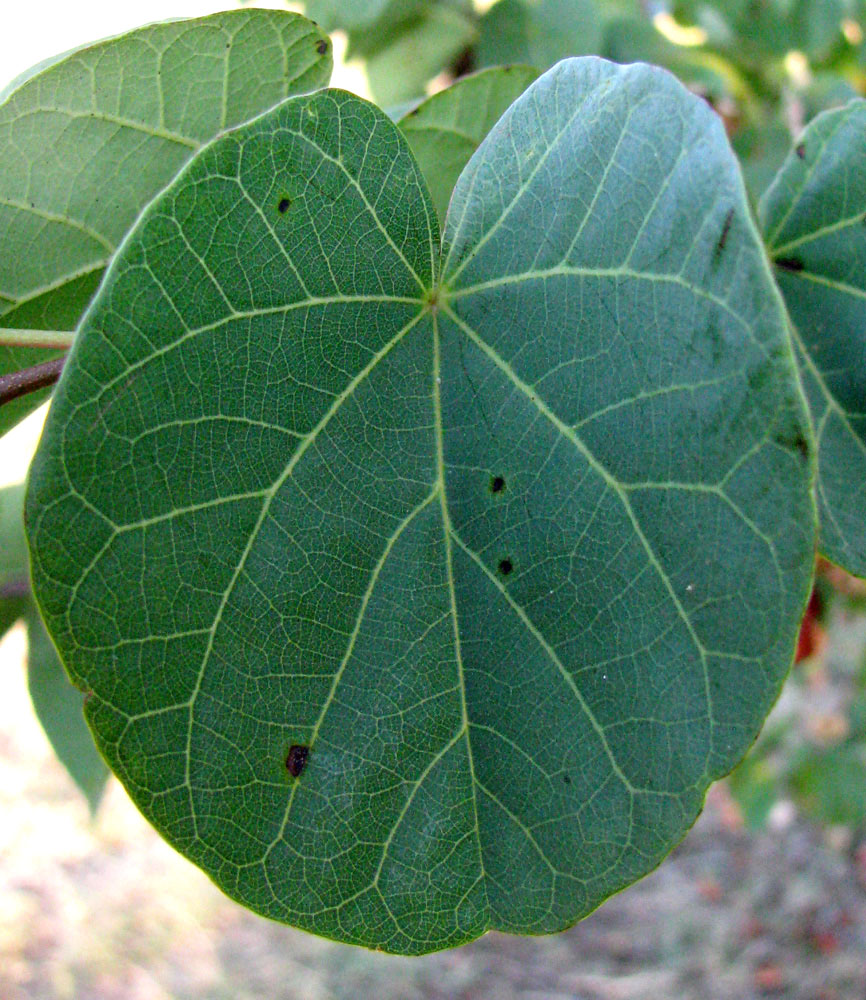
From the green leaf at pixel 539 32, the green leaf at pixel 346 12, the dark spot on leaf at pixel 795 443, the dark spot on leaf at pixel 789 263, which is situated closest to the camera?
the dark spot on leaf at pixel 795 443

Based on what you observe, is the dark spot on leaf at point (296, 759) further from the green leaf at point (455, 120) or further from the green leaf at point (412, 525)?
the green leaf at point (455, 120)

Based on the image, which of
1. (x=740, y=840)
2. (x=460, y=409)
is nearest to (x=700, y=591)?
(x=460, y=409)

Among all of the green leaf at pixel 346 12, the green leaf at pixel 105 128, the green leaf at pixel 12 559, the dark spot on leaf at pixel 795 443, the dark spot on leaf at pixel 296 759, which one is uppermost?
the green leaf at pixel 105 128

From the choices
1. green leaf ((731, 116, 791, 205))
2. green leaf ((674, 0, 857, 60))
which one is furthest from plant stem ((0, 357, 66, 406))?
green leaf ((674, 0, 857, 60))

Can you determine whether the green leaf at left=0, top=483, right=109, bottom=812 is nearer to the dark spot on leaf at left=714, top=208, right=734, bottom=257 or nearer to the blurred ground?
the dark spot on leaf at left=714, top=208, right=734, bottom=257

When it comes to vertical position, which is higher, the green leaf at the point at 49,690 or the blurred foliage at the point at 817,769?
the green leaf at the point at 49,690

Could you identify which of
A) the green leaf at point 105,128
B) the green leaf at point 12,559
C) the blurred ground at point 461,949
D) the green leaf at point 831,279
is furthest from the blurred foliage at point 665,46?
the blurred ground at point 461,949
